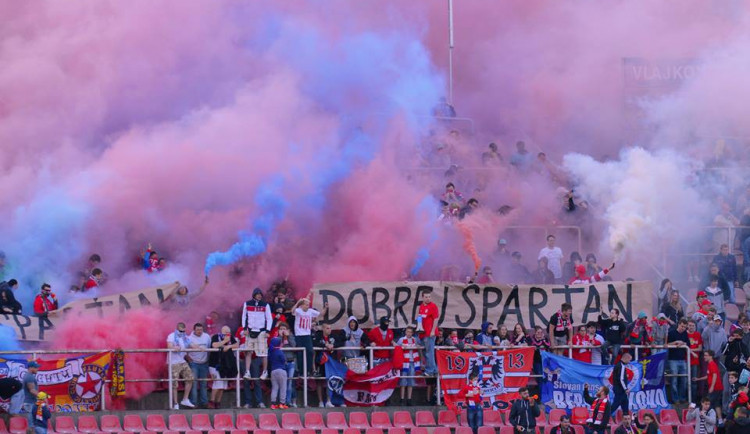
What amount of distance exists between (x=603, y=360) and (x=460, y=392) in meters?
2.06

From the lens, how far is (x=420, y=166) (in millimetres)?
23719

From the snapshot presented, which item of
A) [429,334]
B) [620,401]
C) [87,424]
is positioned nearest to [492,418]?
[429,334]

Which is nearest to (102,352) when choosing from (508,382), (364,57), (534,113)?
(508,382)

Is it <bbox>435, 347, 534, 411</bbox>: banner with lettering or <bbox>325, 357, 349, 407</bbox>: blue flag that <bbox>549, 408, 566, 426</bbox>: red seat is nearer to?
<bbox>435, 347, 534, 411</bbox>: banner with lettering

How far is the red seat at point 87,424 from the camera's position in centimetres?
1762

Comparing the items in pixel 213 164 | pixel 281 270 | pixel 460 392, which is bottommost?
pixel 460 392

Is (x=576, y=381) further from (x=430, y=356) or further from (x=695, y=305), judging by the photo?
(x=695, y=305)

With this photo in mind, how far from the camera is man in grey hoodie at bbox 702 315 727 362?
19.2m

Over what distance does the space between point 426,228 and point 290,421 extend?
178 inches

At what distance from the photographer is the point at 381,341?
62.2ft

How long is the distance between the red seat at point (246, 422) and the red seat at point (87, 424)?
1764 millimetres

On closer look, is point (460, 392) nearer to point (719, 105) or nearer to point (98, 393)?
point (98, 393)

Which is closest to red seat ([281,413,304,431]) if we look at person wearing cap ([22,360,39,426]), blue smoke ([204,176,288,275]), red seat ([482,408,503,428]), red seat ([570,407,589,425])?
red seat ([482,408,503,428])

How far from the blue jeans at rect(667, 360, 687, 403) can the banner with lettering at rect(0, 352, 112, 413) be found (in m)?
7.52
